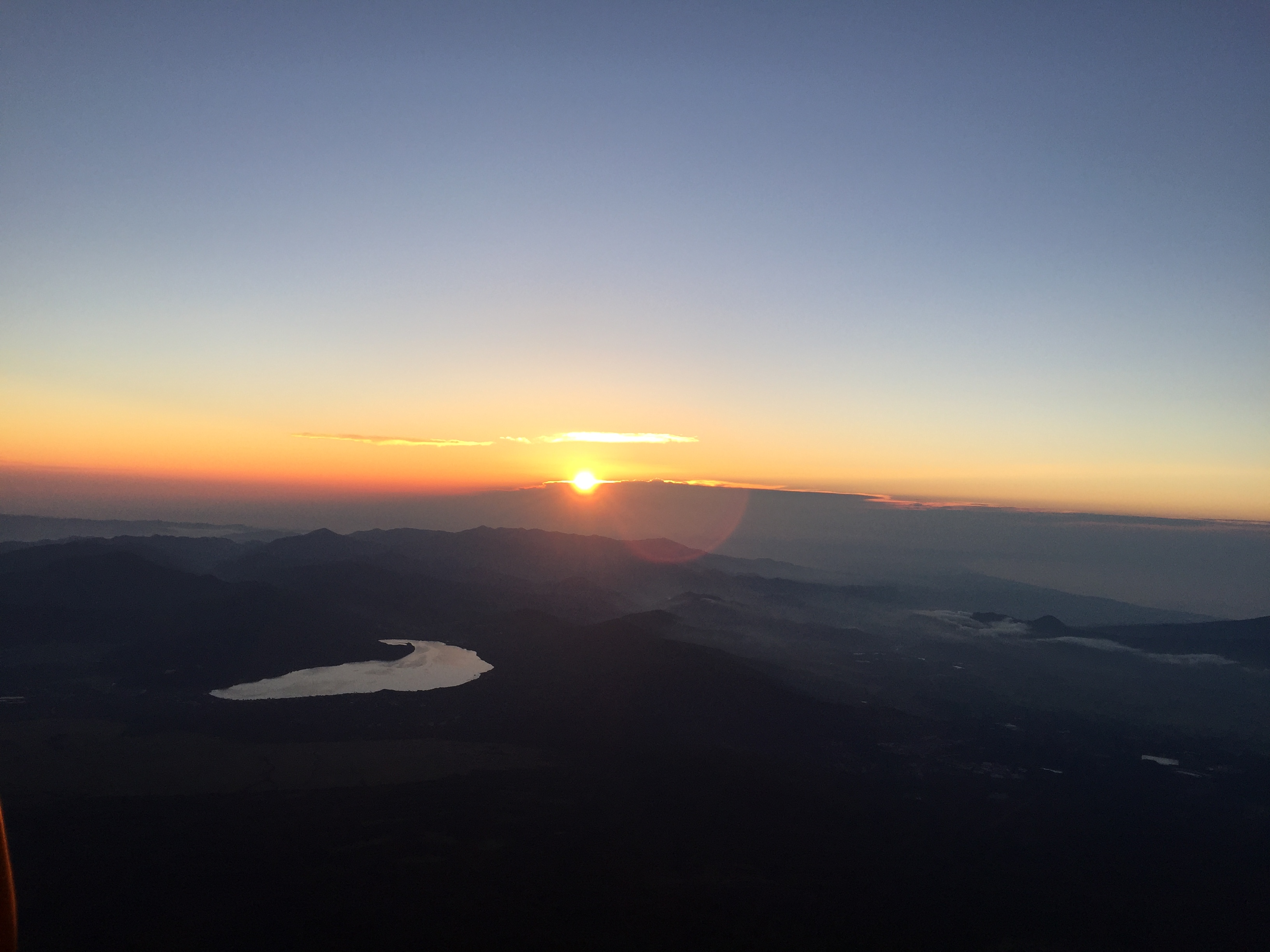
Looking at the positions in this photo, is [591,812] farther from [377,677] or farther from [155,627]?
[155,627]

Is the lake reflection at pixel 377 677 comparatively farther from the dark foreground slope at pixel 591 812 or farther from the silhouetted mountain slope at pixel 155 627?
the dark foreground slope at pixel 591 812

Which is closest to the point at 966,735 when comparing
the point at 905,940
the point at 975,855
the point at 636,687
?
the point at 975,855

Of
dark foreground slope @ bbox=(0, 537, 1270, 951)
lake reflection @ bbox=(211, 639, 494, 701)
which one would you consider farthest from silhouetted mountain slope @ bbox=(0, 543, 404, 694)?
lake reflection @ bbox=(211, 639, 494, 701)

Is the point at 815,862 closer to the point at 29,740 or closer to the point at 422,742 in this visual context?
the point at 422,742

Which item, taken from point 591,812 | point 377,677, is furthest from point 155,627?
point 591,812

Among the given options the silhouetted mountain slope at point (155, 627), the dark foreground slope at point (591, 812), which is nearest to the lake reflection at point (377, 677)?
the silhouetted mountain slope at point (155, 627)

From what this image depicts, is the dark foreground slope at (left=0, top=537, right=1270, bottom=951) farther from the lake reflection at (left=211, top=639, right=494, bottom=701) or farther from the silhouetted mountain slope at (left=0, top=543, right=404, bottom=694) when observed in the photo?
the lake reflection at (left=211, top=639, right=494, bottom=701)
